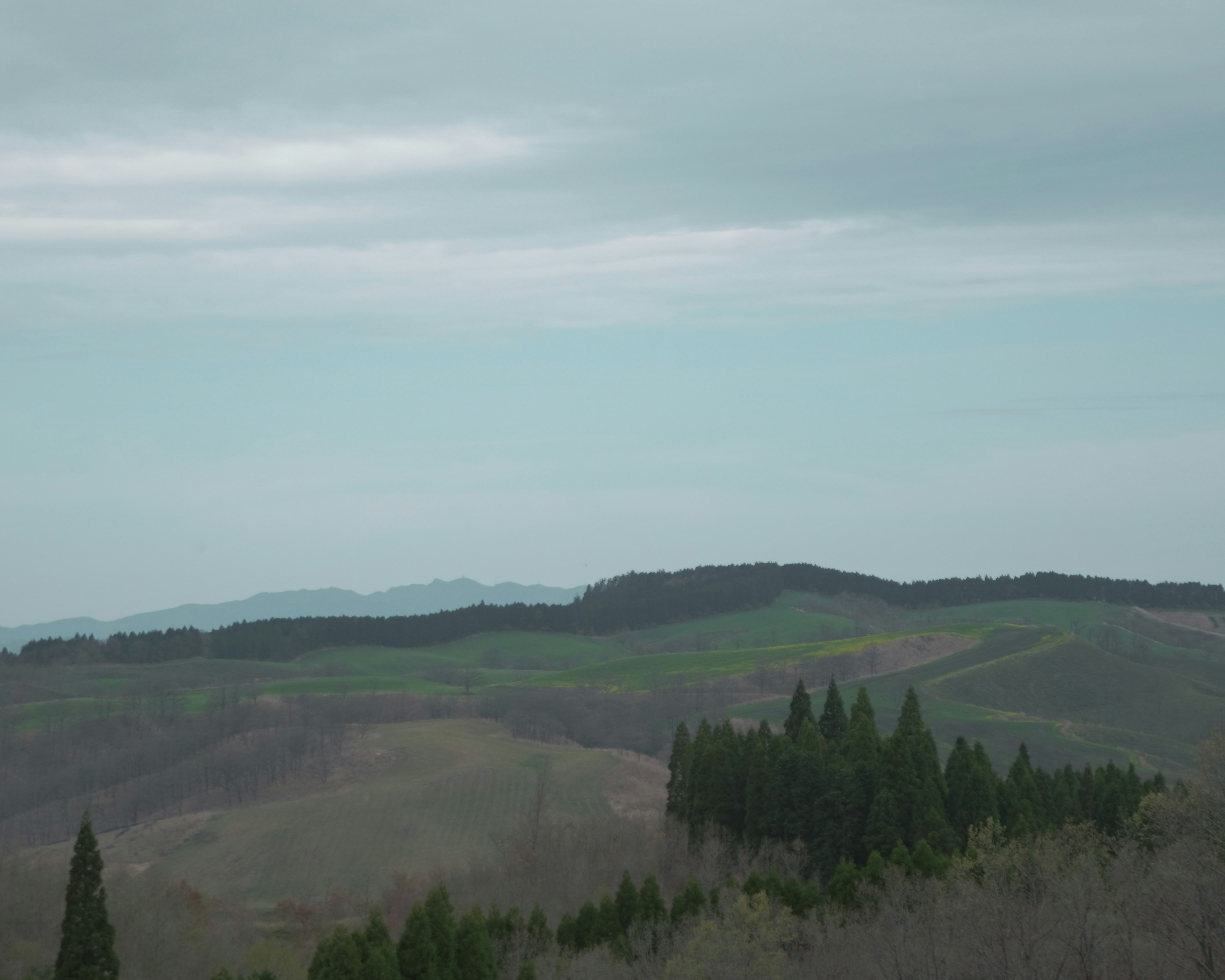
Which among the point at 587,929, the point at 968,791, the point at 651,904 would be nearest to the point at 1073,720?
the point at 968,791

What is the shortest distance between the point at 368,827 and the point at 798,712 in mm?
52103

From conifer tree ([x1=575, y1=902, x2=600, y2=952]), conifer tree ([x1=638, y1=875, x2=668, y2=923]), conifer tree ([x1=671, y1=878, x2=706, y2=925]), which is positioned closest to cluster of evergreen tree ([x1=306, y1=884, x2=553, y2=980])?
conifer tree ([x1=575, y1=902, x2=600, y2=952])

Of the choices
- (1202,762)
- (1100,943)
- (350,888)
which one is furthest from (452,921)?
(350,888)

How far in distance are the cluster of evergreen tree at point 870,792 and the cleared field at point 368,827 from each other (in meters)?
31.6

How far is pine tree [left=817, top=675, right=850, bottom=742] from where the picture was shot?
101312 millimetres

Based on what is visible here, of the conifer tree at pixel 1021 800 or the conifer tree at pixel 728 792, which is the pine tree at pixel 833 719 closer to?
the conifer tree at pixel 728 792

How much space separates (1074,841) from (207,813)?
10153 cm

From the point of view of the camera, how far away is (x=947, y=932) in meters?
45.8

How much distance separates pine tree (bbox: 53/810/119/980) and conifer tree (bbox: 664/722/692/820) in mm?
50282

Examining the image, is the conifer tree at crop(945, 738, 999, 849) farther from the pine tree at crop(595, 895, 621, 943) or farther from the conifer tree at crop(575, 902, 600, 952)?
the conifer tree at crop(575, 902, 600, 952)

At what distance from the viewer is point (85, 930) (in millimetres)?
51656

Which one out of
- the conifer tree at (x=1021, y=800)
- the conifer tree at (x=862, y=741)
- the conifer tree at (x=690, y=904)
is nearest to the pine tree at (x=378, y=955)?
the conifer tree at (x=690, y=904)

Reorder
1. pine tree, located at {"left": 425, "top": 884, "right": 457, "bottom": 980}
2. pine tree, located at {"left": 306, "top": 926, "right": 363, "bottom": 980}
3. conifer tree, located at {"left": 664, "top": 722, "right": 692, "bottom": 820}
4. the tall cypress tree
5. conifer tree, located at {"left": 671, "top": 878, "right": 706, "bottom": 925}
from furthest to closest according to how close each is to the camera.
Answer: conifer tree, located at {"left": 664, "top": 722, "right": 692, "bottom": 820}
the tall cypress tree
conifer tree, located at {"left": 671, "top": 878, "right": 706, "bottom": 925}
pine tree, located at {"left": 425, "top": 884, "right": 457, "bottom": 980}
pine tree, located at {"left": 306, "top": 926, "right": 363, "bottom": 980}

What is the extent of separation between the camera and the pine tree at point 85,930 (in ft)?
169
